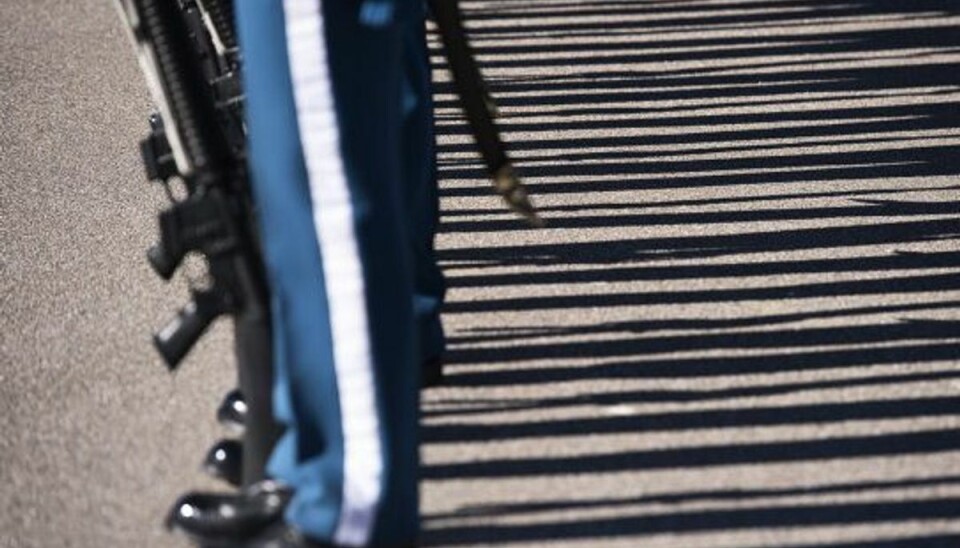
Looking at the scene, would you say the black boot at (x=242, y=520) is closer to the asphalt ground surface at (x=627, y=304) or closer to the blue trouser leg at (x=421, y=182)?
the asphalt ground surface at (x=627, y=304)

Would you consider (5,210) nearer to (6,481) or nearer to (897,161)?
(6,481)

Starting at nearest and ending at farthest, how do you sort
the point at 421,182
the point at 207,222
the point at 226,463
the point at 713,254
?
1. the point at 207,222
2. the point at 226,463
3. the point at 421,182
4. the point at 713,254

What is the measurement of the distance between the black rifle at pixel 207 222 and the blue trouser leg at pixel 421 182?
37 centimetres

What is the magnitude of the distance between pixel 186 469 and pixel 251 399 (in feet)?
1.48

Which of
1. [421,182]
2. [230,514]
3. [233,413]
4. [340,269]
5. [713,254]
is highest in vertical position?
[340,269]

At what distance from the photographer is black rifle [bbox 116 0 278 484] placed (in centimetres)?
343

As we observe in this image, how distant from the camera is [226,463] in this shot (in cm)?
383

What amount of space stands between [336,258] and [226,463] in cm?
74

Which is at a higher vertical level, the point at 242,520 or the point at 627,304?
the point at 242,520

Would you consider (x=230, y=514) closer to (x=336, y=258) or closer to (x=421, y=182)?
(x=336, y=258)

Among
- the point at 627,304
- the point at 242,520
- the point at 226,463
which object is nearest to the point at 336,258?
the point at 242,520

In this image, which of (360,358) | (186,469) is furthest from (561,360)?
(360,358)

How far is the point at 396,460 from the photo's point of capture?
3328 millimetres

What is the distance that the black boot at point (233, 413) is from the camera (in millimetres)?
4035
